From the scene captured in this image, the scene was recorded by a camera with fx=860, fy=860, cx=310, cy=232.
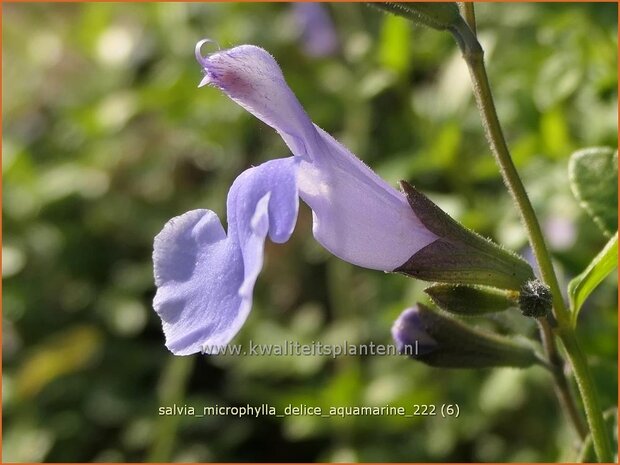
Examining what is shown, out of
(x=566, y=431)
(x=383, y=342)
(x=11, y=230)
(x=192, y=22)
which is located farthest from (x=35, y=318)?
(x=566, y=431)

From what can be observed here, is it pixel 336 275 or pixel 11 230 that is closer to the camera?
pixel 336 275

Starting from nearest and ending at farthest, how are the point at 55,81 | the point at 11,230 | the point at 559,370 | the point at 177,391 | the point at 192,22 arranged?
1. the point at 559,370
2. the point at 177,391
3. the point at 192,22
4. the point at 11,230
5. the point at 55,81

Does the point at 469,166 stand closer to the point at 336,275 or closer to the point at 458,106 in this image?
the point at 458,106

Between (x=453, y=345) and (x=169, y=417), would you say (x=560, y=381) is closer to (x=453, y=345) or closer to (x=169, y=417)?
(x=453, y=345)

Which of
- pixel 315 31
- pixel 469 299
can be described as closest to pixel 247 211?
pixel 469 299

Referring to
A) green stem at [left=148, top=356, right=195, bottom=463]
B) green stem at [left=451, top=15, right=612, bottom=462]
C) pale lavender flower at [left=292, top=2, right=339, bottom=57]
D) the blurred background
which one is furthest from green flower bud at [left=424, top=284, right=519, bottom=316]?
pale lavender flower at [left=292, top=2, right=339, bottom=57]

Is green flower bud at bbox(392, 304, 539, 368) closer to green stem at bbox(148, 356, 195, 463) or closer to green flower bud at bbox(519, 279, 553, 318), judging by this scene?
green flower bud at bbox(519, 279, 553, 318)

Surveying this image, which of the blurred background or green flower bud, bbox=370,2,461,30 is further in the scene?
the blurred background
